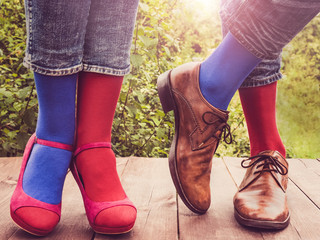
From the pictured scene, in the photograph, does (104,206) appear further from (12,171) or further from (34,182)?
(12,171)

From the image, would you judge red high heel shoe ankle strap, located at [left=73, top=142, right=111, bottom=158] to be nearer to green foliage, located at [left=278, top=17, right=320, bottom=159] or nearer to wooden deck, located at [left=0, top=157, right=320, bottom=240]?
wooden deck, located at [left=0, top=157, right=320, bottom=240]

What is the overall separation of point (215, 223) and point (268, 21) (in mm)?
569

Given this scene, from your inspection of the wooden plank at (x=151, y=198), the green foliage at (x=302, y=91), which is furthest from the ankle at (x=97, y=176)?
the green foliage at (x=302, y=91)

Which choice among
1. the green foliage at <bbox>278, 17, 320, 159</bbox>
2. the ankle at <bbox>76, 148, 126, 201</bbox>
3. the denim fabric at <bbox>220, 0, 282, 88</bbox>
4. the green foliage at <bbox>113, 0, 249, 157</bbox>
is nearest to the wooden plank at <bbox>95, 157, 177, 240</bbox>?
the ankle at <bbox>76, 148, 126, 201</bbox>

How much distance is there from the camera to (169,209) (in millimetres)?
1129

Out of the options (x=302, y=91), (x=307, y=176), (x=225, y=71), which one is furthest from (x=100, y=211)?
(x=302, y=91)

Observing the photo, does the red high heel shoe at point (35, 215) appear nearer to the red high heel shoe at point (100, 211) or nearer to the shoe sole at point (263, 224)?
the red high heel shoe at point (100, 211)

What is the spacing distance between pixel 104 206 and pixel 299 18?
0.69 metres

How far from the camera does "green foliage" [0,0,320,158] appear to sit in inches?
73.0

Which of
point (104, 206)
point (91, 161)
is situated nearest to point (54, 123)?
point (91, 161)

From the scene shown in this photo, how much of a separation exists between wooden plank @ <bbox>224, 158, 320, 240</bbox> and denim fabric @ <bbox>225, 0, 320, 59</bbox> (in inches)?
19.0

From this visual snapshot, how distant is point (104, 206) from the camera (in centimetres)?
93

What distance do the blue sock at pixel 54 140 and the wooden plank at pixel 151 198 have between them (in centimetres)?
18

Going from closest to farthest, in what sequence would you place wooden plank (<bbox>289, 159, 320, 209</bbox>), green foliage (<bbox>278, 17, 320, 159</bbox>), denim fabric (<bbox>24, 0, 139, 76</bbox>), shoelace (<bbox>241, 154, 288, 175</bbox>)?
denim fabric (<bbox>24, 0, 139, 76</bbox>), shoelace (<bbox>241, 154, 288, 175</bbox>), wooden plank (<bbox>289, 159, 320, 209</bbox>), green foliage (<bbox>278, 17, 320, 159</bbox>)
